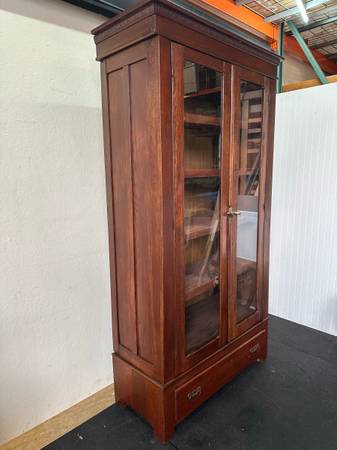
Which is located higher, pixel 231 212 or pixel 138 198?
pixel 138 198

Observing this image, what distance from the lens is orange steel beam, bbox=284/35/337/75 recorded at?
2.77 m

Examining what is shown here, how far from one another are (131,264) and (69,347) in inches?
22.7

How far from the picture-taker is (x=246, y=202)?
1.78 metres

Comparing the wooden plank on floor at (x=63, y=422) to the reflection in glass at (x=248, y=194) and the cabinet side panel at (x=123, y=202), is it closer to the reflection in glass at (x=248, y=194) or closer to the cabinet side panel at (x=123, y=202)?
the cabinet side panel at (x=123, y=202)

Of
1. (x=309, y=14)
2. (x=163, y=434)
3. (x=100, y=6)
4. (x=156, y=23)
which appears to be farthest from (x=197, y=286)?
(x=309, y=14)

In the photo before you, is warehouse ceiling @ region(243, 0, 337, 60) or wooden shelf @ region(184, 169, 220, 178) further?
warehouse ceiling @ region(243, 0, 337, 60)

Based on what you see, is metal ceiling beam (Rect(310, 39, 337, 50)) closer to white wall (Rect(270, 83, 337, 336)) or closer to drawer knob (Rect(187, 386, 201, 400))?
white wall (Rect(270, 83, 337, 336))

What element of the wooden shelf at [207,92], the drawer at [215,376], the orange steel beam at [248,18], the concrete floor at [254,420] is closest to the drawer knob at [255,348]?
the drawer at [215,376]

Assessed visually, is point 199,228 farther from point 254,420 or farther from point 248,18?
point 248,18

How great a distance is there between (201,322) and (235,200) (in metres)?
0.67

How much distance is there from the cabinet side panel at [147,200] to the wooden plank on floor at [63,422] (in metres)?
0.47

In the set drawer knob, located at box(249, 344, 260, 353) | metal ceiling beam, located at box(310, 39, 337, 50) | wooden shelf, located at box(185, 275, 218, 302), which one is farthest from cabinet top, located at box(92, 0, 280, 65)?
metal ceiling beam, located at box(310, 39, 337, 50)

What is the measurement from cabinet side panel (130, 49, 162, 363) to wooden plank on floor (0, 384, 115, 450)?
0.47m

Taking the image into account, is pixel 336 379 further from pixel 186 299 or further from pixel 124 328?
pixel 124 328
